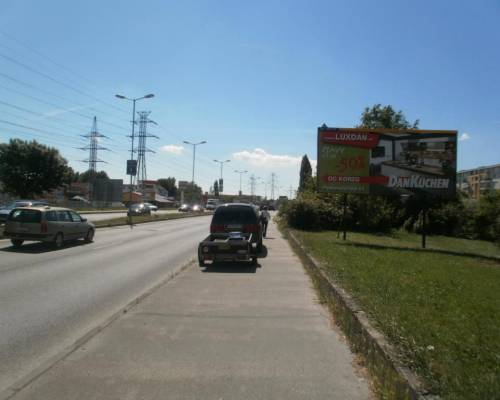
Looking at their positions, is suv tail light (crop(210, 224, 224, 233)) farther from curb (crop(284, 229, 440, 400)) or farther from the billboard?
the billboard

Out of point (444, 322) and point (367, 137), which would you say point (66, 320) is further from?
point (367, 137)

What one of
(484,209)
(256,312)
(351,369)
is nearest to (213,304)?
(256,312)

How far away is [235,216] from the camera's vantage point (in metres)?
15.0

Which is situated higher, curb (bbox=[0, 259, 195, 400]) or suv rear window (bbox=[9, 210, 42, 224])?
suv rear window (bbox=[9, 210, 42, 224])

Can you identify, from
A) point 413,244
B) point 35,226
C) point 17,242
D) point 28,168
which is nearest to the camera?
point 35,226

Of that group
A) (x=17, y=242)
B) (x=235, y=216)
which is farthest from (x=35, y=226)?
(x=235, y=216)

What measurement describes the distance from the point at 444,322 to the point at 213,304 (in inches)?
147

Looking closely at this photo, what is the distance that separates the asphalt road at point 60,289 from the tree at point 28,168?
4839 cm

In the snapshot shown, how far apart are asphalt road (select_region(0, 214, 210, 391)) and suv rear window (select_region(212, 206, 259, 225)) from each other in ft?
5.64

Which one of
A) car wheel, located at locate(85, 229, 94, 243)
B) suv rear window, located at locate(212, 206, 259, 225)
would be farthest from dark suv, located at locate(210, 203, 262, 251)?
car wheel, located at locate(85, 229, 94, 243)

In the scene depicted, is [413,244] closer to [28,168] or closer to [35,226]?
[35,226]

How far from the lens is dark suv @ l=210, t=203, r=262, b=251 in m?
14.8

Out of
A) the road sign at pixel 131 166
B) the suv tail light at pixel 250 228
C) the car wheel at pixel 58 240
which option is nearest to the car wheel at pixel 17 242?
the car wheel at pixel 58 240

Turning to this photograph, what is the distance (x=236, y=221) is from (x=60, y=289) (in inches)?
265
